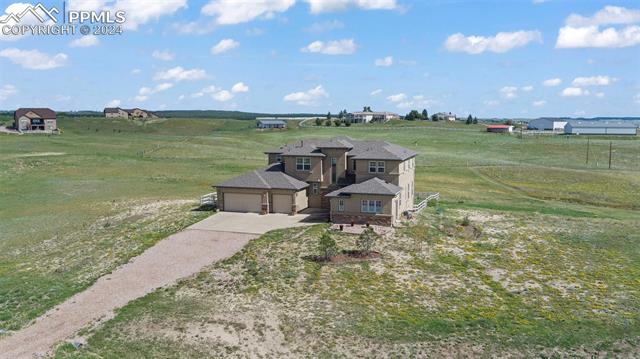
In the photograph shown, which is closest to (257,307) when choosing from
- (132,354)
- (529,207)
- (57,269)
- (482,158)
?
(132,354)

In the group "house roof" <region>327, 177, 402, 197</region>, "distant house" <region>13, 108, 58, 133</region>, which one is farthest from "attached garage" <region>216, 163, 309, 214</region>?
"distant house" <region>13, 108, 58, 133</region>

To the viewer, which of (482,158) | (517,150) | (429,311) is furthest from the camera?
(517,150)

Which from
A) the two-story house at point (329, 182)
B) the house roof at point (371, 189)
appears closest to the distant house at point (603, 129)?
the two-story house at point (329, 182)

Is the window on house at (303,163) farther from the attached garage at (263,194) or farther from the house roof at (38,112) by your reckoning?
the house roof at (38,112)

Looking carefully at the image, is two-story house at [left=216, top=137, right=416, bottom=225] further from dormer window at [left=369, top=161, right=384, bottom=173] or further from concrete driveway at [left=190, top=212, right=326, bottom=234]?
concrete driveway at [left=190, top=212, right=326, bottom=234]

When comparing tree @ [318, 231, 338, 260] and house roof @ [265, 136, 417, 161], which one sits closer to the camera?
tree @ [318, 231, 338, 260]

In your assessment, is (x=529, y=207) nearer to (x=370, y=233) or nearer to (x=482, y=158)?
(x=370, y=233)

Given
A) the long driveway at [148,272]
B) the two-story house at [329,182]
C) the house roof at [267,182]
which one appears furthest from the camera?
the house roof at [267,182]
